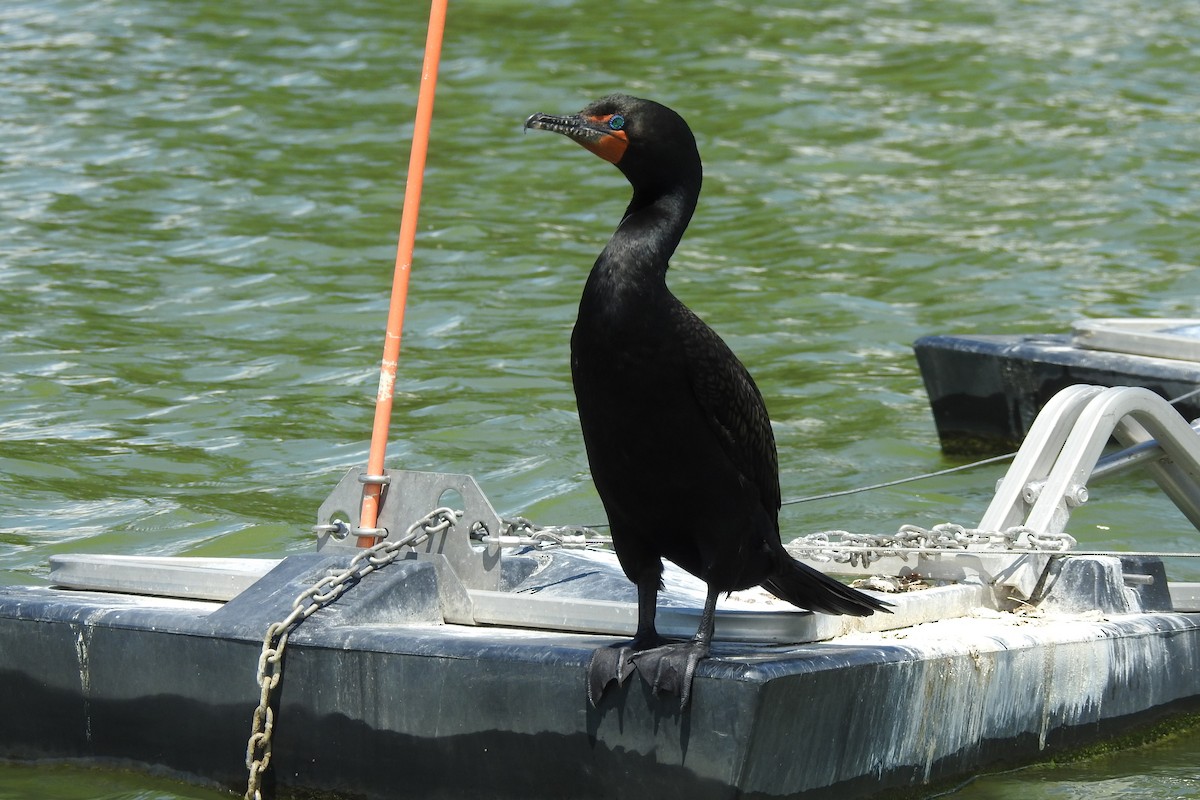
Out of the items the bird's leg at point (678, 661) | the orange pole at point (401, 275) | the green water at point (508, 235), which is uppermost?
the orange pole at point (401, 275)

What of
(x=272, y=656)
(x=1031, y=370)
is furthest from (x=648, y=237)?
(x=1031, y=370)

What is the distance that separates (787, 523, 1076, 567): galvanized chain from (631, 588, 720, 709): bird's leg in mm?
919

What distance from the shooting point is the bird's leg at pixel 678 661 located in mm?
3629

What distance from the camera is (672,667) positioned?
364 cm

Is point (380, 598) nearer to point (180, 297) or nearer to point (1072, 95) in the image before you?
point (180, 297)

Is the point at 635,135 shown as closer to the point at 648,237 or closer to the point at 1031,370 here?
the point at 648,237

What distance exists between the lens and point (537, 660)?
3.86 metres

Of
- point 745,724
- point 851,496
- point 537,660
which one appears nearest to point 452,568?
point 537,660

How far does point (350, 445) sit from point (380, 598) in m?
3.79

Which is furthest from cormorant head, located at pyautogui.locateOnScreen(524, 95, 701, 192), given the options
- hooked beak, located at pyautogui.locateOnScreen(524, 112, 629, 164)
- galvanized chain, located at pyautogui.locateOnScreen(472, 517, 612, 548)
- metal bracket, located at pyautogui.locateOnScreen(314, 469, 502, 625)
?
galvanized chain, located at pyautogui.locateOnScreen(472, 517, 612, 548)

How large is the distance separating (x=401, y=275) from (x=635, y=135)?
1.17 m

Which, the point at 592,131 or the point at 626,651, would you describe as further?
the point at 626,651

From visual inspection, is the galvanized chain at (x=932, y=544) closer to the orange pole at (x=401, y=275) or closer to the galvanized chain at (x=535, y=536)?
the galvanized chain at (x=535, y=536)

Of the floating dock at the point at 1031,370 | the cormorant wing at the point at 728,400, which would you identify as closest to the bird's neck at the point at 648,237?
the cormorant wing at the point at 728,400
